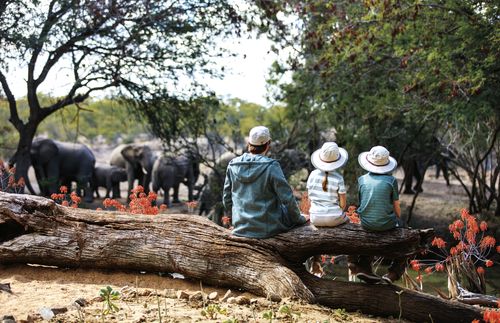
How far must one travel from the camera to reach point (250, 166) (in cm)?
659

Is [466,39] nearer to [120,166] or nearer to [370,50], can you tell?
[370,50]

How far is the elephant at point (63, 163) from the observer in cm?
2334

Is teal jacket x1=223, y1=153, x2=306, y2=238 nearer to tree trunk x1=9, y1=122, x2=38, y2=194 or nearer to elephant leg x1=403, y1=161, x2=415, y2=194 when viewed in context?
tree trunk x1=9, y1=122, x2=38, y2=194

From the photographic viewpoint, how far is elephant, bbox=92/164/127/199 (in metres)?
26.8

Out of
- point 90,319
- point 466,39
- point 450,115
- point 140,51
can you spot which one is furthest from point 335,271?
point 90,319

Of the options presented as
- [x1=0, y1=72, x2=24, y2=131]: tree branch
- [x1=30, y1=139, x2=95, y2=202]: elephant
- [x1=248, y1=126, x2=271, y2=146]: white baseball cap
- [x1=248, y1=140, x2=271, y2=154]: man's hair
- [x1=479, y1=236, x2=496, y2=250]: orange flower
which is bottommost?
[x1=479, y1=236, x2=496, y2=250]: orange flower

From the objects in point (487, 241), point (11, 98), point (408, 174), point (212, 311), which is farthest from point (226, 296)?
point (408, 174)

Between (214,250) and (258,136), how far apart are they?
1215 millimetres

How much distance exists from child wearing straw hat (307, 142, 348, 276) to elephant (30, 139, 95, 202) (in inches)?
673

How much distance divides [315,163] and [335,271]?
8407mm

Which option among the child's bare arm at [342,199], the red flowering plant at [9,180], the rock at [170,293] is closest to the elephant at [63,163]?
the red flowering plant at [9,180]

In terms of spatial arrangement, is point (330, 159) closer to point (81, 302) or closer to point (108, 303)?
point (108, 303)

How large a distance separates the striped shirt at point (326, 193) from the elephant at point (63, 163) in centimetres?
1709

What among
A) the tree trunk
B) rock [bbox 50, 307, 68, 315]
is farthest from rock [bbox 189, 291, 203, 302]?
the tree trunk
